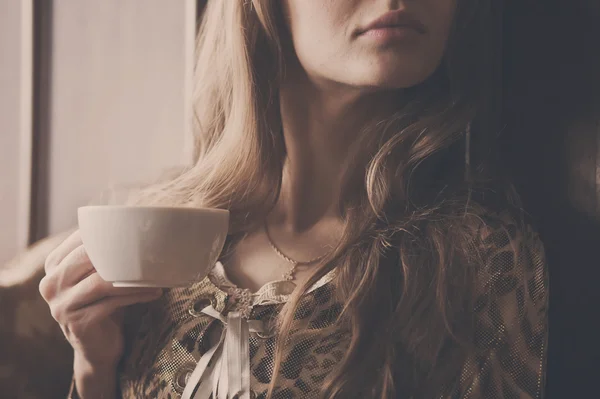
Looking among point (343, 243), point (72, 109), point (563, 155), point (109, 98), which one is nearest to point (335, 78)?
point (343, 243)

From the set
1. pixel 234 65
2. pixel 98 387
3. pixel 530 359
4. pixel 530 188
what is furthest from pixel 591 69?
pixel 98 387

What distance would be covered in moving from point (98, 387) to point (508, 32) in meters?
0.83

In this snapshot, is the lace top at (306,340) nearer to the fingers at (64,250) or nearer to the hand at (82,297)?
the hand at (82,297)

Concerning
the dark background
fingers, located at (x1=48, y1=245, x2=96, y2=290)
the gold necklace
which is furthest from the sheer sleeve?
fingers, located at (x1=48, y1=245, x2=96, y2=290)

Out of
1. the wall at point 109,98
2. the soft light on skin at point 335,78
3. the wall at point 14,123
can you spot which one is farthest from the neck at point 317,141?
the wall at point 14,123

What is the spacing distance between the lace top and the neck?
0.55 feet

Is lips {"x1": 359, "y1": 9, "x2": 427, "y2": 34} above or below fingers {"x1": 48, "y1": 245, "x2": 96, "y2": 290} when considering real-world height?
above

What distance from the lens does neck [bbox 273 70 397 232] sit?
3.13 ft

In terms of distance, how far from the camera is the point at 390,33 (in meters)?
0.78

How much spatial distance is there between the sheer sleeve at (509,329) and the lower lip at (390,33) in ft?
0.97

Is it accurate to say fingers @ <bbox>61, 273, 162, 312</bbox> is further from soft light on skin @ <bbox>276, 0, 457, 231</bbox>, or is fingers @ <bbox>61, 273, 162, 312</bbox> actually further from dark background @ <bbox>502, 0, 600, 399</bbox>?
dark background @ <bbox>502, 0, 600, 399</bbox>

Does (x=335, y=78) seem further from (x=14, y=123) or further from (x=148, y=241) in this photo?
(x=14, y=123)

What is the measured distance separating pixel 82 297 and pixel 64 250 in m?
0.07

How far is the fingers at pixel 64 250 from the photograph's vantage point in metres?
0.81
